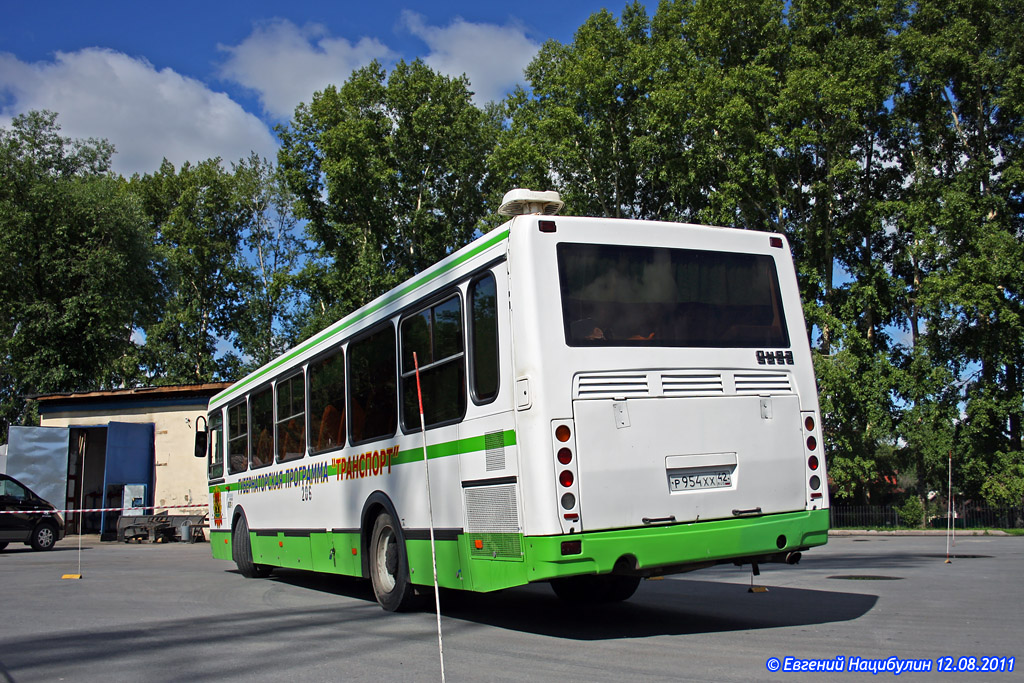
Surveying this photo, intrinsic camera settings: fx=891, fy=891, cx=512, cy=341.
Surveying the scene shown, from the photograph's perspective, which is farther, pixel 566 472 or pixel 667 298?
pixel 667 298

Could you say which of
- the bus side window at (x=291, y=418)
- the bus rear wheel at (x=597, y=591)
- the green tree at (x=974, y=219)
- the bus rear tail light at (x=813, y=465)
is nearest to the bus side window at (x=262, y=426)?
the bus side window at (x=291, y=418)

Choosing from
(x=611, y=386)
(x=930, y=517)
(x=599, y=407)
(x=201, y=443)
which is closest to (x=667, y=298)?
(x=611, y=386)

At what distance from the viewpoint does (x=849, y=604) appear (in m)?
9.48

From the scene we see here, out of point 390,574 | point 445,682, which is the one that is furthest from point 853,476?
point 445,682

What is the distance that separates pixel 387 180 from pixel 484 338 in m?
34.4

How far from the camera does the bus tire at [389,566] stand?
29.3ft

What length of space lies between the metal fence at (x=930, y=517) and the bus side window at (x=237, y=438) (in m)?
25.6

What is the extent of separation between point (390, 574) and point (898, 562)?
1044cm

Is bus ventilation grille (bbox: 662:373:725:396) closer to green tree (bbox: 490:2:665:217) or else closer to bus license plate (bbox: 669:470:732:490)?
bus license plate (bbox: 669:470:732:490)

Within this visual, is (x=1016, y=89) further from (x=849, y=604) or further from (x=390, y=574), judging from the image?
(x=390, y=574)

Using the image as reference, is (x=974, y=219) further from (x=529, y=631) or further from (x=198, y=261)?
(x=198, y=261)

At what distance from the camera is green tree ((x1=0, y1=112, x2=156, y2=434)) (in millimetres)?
38438

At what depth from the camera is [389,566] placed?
946 cm

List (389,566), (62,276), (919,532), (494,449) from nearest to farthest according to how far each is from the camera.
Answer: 1. (494,449)
2. (389,566)
3. (919,532)
4. (62,276)
